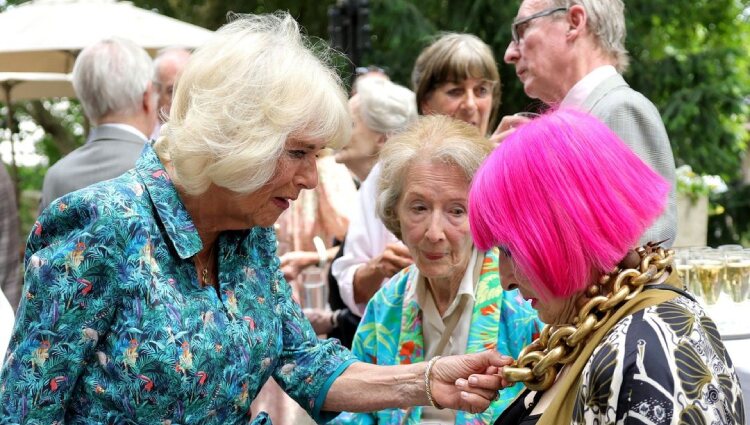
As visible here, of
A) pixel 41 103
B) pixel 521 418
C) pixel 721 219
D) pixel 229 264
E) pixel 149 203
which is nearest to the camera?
pixel 521 418

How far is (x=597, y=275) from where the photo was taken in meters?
2.15

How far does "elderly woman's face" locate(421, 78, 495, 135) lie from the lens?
4848 millimetres

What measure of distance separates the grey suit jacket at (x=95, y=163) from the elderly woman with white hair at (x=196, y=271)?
199 cm

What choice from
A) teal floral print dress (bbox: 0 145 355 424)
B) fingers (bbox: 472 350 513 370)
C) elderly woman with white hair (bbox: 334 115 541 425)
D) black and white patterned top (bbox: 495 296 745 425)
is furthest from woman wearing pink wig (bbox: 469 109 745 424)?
elderly woman with white hair (bbox: 334 115 541 425)

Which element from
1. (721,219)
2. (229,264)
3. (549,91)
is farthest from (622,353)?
(721,219)

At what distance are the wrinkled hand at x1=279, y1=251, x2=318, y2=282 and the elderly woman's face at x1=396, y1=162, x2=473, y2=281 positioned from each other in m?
1.91

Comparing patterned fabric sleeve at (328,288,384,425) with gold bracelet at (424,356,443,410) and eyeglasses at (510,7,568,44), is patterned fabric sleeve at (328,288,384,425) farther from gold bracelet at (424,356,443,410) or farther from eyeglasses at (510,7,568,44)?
eyeglasses at (510,7,568,44)

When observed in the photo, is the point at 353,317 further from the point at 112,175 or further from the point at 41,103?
the point at 41,103

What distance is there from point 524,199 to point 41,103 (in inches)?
745

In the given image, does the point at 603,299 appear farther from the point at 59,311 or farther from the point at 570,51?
the point at 570,51

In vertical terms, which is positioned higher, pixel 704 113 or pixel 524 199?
pixel 524 199

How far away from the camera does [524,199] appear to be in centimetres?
211

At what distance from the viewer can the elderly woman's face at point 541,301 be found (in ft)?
7.26

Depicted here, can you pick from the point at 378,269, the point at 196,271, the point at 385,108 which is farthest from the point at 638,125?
the point at 196,271
